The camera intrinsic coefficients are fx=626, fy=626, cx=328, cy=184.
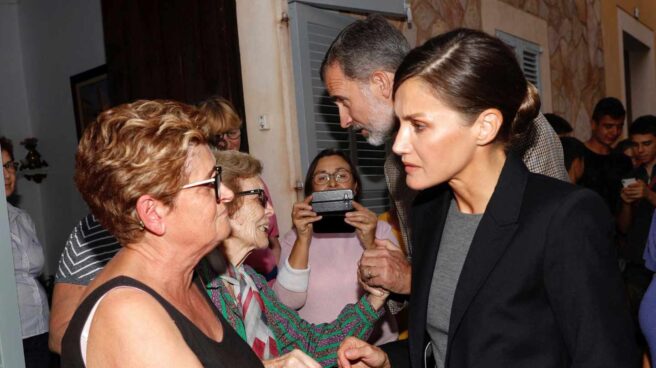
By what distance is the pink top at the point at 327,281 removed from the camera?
9.42 feet

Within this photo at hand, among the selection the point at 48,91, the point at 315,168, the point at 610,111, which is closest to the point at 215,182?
the point at 315,168

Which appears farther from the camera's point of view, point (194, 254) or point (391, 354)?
point (391, 354)

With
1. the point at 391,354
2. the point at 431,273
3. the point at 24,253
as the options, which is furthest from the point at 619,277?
the point at 24,253

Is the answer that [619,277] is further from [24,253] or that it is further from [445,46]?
[24,253]

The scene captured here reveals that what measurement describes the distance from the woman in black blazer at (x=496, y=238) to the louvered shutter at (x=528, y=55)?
224 inches

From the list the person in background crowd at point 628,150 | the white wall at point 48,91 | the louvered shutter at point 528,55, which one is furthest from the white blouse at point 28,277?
the louvered shutter at point 528,55

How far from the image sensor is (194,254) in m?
1.48

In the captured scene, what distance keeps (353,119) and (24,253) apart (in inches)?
88.5

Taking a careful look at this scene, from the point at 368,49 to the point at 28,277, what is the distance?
2.41 m

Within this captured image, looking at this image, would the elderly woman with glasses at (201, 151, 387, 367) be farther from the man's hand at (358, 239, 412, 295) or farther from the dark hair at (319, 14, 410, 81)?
the dark hair at (319, 14, 410, 81)

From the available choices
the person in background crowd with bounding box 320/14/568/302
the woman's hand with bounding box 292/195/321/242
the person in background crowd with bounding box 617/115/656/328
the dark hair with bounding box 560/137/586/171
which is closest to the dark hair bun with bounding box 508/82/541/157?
the person in background crowd with bounding box 320/14/568/302

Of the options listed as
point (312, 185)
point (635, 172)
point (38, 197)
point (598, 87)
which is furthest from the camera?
point (598, 87)

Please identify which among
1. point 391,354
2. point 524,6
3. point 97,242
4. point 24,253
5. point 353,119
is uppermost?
point 524,6

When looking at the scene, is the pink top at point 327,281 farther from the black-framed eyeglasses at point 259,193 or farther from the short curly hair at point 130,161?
the short curly hair at point 130,161
